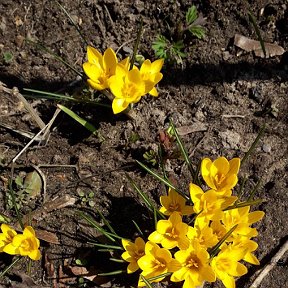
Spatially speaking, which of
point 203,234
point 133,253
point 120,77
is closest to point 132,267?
point 133,253

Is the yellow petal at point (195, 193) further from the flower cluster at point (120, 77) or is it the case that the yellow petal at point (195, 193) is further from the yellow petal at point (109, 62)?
the yellow petal at point (109, 62)

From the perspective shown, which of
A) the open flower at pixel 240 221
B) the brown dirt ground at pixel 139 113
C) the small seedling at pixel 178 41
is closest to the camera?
the open flower at pixel 240 221

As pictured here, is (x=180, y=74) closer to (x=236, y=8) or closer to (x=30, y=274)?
(x=236, y=8)

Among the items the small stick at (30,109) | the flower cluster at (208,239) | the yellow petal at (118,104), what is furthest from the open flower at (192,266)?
the small stick at (30,109)

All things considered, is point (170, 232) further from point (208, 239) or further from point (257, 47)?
point (257, 47)

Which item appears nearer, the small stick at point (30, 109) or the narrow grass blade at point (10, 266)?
the narrow grass blade at point (10, 266)

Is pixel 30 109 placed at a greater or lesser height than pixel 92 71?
lesser
